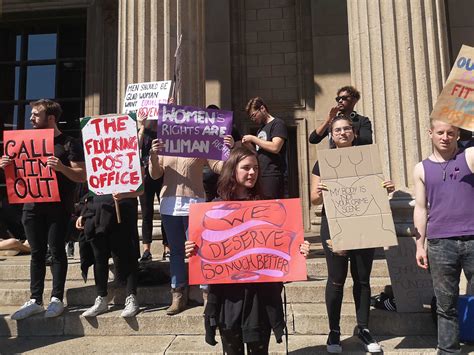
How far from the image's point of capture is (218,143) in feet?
14.1

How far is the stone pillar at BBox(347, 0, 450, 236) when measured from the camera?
582 cm

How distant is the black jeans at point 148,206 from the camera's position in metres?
5.89

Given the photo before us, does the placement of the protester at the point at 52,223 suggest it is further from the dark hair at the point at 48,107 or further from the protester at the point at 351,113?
the protester at the point at 351,113

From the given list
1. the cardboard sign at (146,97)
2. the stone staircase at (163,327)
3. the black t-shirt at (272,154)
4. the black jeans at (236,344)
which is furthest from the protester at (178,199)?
the black jeans at (236,344)

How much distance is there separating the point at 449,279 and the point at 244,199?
1662mm

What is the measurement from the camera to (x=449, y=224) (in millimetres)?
3244

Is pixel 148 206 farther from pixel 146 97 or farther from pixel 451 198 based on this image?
pixel 451 198

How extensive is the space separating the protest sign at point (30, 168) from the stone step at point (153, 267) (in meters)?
1.43

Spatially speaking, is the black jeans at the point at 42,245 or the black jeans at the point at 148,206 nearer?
the black jeans at the point at 42,245

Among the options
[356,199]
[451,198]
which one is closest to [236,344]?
[356,199]

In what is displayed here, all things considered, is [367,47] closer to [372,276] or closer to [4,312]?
[372,276]

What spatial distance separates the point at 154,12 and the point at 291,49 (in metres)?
3.61

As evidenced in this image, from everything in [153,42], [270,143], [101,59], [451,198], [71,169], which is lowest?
[451,198]

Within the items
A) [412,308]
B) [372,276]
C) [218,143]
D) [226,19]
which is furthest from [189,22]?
[412,308]
